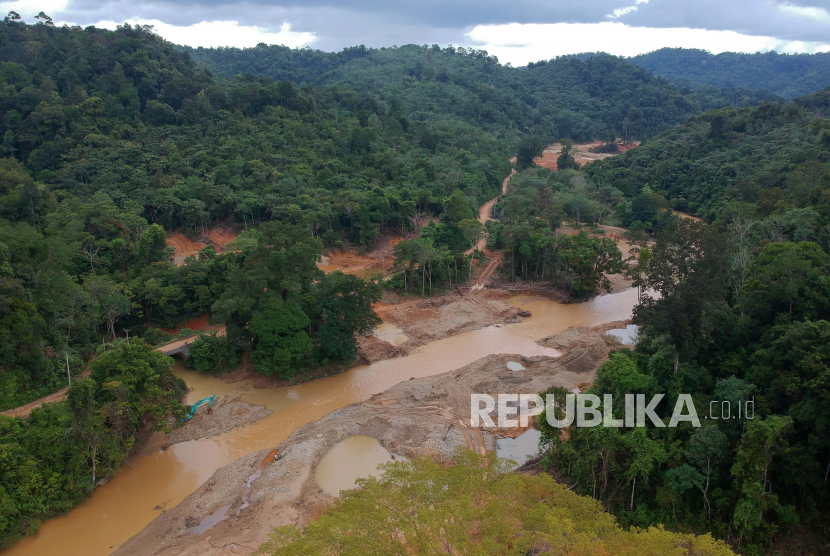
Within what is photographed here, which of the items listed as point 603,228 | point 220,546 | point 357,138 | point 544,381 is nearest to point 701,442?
point 544,381

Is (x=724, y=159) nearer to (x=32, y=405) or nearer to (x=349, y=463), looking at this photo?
(x=349, y=463)

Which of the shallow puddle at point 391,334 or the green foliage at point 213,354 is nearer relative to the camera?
the green foliage at point 213,354

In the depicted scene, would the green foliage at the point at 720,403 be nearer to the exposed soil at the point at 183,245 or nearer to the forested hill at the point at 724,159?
the forested hill at the point at 724,159

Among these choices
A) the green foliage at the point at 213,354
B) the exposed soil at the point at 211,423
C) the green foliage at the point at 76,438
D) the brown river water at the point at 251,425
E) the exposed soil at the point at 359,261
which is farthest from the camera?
the exposed soil at the point at 359,261

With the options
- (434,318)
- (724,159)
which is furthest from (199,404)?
(724,159)

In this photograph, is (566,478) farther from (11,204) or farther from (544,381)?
(11,204)

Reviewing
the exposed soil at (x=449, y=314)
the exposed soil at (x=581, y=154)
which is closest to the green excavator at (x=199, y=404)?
the exposed soil at (x=449, y=314)
